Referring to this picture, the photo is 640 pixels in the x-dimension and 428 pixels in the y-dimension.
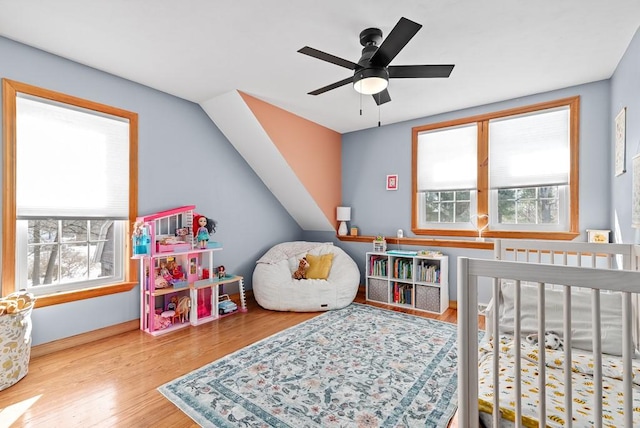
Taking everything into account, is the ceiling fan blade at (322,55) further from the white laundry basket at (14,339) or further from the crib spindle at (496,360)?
the white laundry basket at (14,339)

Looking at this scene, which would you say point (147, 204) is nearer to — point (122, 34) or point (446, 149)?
point (122, 34)

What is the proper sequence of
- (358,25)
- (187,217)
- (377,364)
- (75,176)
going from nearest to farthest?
(358,25), (377,364), (75,176), (187,217)

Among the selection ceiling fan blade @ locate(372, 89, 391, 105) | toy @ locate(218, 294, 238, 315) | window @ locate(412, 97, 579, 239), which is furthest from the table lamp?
ceiling fan blade @ locate(372, 89, 391, 105)

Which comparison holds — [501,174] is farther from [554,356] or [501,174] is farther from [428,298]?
[554,356]

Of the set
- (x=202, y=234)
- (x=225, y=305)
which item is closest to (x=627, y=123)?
(x=202, y=234)

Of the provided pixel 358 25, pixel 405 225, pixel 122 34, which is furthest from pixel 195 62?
pixel 405 225

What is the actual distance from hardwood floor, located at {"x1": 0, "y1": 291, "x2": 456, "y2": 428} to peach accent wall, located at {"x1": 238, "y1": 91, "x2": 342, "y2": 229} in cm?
188

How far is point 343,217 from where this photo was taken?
14.8 ft

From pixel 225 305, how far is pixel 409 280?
2.19 metres

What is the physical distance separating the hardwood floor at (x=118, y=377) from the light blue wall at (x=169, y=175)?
323 mm

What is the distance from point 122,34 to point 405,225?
3.53 metres

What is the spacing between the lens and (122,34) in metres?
2.17

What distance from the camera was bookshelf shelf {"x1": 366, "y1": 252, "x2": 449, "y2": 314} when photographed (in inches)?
139

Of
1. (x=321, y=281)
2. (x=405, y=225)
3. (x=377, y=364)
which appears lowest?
(x=377, y=364)
